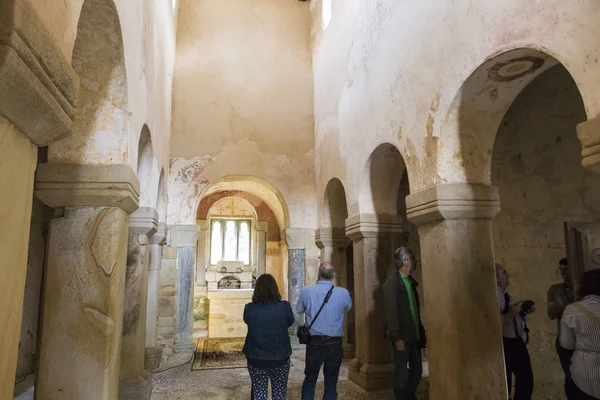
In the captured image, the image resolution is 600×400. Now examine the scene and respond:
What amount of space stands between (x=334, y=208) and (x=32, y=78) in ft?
22.2

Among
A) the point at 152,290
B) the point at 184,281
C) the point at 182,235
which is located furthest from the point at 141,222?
the point at 184,281

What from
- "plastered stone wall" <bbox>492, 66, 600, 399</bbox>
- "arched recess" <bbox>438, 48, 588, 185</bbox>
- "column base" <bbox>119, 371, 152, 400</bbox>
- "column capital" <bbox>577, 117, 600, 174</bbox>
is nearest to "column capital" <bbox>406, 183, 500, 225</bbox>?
"arched recess" <bbox>438, 48, 588, 185</bbox>

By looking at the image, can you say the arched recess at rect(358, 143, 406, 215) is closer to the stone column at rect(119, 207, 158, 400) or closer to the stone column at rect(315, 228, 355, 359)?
the stone column at rect(315, 228, 355, 359)

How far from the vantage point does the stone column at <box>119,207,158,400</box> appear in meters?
4.83

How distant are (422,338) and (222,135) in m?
5.88

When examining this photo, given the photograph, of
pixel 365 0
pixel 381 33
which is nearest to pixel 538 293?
pixel 381 33

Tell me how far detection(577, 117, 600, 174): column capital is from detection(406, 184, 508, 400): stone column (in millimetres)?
1427

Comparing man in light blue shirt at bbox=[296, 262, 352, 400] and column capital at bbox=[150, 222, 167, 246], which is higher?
column capital at bbox=[150, 222, 167, 246]

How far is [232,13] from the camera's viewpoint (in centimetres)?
934

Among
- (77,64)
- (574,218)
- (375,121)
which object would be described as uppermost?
(375,121)

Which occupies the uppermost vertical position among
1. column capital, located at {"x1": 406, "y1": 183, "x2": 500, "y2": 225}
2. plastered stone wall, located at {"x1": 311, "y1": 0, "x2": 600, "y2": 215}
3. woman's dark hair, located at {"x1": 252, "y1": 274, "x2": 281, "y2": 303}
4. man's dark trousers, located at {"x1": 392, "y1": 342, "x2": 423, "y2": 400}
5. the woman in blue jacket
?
plastered stone wall, located at {"x1": 311, "y1": 0, "x2": 600, "y2": 215}

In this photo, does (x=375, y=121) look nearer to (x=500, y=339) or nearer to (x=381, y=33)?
(x=381, y=33)

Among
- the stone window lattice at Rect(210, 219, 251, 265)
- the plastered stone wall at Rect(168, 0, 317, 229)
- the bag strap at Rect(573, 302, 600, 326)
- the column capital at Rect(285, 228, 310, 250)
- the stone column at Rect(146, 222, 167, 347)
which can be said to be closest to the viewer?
the bag strap at Rect(573, 302, 600, 326)

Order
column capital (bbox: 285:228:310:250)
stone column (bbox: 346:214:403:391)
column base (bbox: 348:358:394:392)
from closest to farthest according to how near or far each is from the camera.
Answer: column base (bbox: 348:358:394:392) → stone column (bbox: 346:214:403:391) → column capital (bbox: 285:228:310:250)
